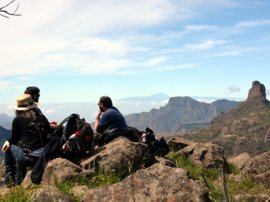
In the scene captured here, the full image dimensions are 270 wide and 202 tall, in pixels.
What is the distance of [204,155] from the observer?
57.1ft

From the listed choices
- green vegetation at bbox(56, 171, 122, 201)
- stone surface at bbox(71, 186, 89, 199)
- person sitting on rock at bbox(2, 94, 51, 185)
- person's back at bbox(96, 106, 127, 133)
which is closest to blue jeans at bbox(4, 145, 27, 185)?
person sitting on rock at bbox(2, 94, 51, 185)

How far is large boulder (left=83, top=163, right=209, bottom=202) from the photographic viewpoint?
7691mm

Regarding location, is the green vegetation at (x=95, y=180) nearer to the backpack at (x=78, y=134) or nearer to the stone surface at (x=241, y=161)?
the backpack at (x=78, y=134)

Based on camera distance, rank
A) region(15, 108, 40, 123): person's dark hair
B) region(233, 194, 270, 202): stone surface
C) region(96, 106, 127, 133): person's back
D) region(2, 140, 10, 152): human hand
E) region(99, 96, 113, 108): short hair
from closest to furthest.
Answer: region(233, 194, 270, 202): stone surface → region(2, 140, 10, 152): human hand → region(15, 108, 40, 123): person's dark hair → region(96, 106, 127, 133): person's back → region(99, 96, 113, 108): short hair

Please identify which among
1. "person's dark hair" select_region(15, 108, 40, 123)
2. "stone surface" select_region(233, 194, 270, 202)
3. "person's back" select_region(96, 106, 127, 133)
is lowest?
"stone surface" select_region(233, 194, 270, 202)

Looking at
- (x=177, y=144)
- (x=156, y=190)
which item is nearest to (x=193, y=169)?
(x=177, y=144)

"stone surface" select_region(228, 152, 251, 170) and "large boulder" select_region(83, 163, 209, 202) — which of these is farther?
"stone surface" select_region(228, 152, 251, 170)

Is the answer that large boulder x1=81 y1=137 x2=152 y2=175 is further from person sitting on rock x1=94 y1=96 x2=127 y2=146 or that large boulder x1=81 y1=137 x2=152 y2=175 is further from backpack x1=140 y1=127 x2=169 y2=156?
backpack x1=140 y1=127 x2=169 y2=156

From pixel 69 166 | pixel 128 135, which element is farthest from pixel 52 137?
pixel 128 135

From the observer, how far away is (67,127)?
1320 cm

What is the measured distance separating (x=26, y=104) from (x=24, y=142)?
112 centimetres

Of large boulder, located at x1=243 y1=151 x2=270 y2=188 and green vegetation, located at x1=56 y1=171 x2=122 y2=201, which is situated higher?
green vegetation, located at x1=56 y1=171 x2=122 y2=201

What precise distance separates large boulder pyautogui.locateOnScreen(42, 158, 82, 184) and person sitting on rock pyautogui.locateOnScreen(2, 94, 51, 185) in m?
1.27

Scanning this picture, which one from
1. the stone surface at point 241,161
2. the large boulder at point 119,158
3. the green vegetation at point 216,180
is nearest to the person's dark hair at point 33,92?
the large boulder at point 119,158
